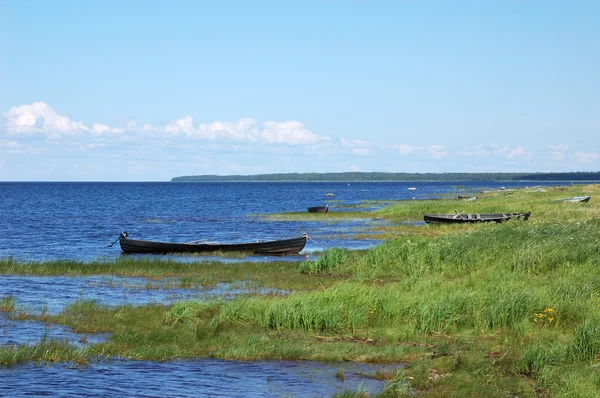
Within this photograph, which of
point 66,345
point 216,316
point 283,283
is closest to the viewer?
point 66,345

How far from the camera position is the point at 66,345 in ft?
53.5

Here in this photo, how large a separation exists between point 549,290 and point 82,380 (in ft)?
40.4

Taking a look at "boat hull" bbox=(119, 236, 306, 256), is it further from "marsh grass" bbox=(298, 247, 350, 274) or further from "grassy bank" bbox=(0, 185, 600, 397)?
"grassy bank" bbox=(0, 185, 600, 397)

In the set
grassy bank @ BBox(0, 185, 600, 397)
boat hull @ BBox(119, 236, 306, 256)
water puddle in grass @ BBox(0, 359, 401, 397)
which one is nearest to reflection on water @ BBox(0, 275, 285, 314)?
grassy bank @ BBox(0, 185, 600, 397)

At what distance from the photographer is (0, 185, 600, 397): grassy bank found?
44.0 feet

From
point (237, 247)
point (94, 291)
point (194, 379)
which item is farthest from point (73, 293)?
point (237, 247)

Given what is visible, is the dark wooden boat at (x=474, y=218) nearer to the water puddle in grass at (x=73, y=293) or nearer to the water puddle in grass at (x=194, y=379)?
the water puddle in grass at (x=73, y=293)

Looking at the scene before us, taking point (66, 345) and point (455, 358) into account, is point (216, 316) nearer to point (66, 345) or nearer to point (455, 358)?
point (66, 345)

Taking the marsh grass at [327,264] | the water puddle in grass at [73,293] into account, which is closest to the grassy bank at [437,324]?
the water puddle in grass at [73,293]

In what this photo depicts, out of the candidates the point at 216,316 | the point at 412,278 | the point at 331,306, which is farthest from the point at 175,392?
the point at 412,278

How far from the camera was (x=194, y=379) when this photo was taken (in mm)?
14320

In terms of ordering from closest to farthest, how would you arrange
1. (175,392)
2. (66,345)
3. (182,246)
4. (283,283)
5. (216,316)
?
(175,392) < (66,345) < (216,316) < (283,283) < (182,246)

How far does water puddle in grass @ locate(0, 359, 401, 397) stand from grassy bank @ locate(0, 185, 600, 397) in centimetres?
53

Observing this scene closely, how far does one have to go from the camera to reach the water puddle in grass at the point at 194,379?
13.5m
